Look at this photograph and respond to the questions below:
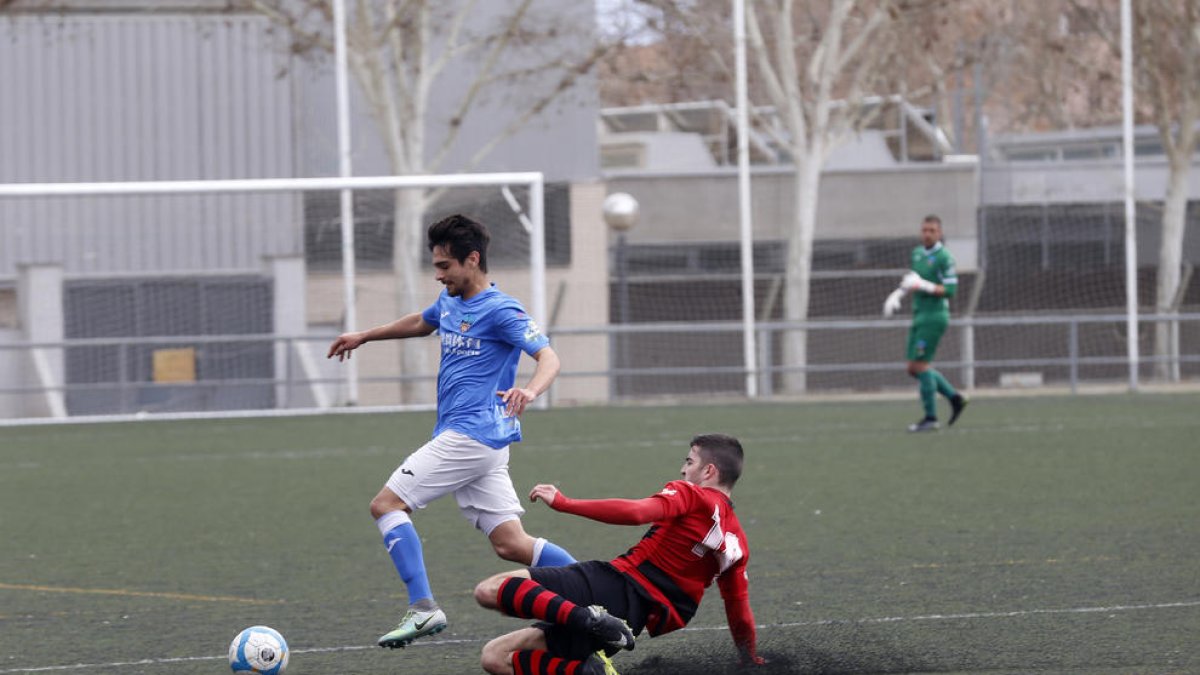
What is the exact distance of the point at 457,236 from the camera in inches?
252

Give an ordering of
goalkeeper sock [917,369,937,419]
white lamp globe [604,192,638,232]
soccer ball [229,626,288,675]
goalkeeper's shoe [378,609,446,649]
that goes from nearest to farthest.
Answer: soccer ball [229,626,288,675] < goalkeeper's shoe [378,609,446,649] < goalkeeper sock [917,369,937,419] < white lamp globe [604,192,638,232]

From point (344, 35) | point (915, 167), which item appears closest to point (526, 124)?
point (344, 35)

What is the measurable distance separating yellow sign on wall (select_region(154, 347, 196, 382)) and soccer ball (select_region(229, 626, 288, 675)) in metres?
15.1

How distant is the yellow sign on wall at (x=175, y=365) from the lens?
802 inches

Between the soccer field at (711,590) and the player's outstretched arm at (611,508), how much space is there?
0.77m

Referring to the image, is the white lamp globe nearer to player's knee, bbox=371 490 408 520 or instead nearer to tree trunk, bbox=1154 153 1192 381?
tree trunk, bbox=1154 153 1192 381

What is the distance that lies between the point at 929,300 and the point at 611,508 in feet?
34.3

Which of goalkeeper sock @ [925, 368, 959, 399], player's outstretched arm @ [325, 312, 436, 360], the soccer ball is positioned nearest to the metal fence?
goalkeeper sock @ [925, 368, 959, 399]

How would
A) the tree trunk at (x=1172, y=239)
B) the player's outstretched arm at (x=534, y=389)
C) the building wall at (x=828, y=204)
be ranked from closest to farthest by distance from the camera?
the player's outstretched arm at (x=534, y=389)
the tree trunk at (x=1172, y=239)
the building wall at (x=828, y=204)

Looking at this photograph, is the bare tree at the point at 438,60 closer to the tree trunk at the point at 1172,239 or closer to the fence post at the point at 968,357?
the fence post at the point at 968,357

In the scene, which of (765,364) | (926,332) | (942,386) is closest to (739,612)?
(926,332)

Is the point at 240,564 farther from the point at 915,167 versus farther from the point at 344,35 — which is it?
the point at 915,167

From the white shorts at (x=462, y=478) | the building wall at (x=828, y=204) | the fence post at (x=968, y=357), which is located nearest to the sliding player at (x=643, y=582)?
the white shorts at (x=462, y=478)

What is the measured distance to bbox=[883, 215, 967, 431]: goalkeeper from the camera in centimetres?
1483
